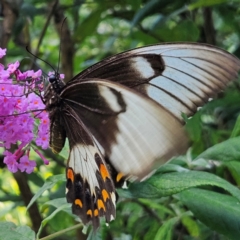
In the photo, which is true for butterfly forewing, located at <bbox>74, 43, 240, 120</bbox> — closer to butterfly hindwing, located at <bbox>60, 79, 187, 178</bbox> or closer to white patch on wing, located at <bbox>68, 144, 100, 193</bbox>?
butterfly hindwing, located at <bbox>60, 79, 187, 178</bbox>

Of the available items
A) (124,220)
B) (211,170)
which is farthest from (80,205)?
(124,220)

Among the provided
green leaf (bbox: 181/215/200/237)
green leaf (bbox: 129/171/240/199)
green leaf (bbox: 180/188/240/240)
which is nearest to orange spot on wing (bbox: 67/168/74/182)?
green leaf (bbox: 129/171/240/199)

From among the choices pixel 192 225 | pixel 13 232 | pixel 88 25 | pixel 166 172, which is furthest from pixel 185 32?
pixel 13 232

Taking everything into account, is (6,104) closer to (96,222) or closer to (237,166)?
(96,222)

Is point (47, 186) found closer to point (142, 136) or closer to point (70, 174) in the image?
point (70, 174)

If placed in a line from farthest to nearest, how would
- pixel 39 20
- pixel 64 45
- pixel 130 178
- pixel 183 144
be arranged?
1. pixel 39 20
2. pixel 64 45
3. pixel 130 178
4. pixel 183 144

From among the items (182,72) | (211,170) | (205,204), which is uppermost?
(182,72)

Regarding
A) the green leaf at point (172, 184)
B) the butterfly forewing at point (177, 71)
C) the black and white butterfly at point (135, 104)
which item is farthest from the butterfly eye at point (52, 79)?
the green leaf at point (172, 184)
